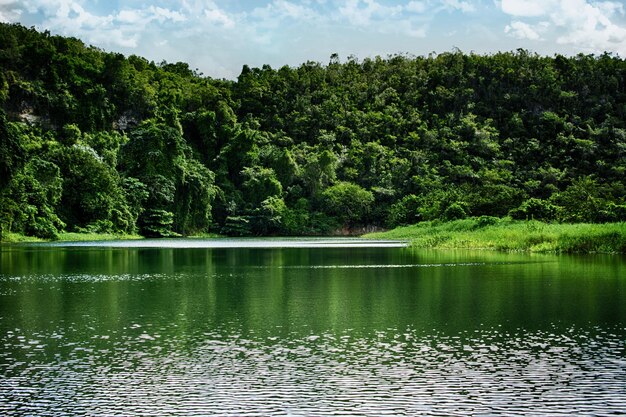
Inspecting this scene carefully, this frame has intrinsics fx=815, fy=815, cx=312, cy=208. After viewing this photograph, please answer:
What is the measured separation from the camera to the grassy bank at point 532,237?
42688 millimetres

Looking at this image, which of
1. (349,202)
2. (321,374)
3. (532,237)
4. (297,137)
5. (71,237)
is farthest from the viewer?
(297,137)

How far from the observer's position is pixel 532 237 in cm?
4659

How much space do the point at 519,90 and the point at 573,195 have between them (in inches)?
2478

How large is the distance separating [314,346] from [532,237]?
3402 centimetres

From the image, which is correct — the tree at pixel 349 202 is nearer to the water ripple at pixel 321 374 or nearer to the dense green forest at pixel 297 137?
the dense green forest at pixel 297 137

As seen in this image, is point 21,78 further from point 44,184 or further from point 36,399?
point 36,399

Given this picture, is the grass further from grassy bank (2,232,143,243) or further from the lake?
the lake

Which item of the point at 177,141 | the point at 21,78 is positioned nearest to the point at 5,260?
the point at 177,141

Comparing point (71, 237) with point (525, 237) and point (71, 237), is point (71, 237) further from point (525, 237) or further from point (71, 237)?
point (525, 237)

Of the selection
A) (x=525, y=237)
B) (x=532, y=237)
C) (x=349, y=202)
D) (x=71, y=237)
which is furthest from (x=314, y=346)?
(x=349, y=202)

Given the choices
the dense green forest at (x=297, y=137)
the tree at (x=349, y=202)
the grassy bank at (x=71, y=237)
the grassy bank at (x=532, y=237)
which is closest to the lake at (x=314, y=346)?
the grassy bank at (x=532, y=237)

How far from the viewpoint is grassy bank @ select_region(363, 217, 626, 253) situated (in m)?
42.7

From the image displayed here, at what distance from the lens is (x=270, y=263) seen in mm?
38531

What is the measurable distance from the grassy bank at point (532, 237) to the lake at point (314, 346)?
1441cm
